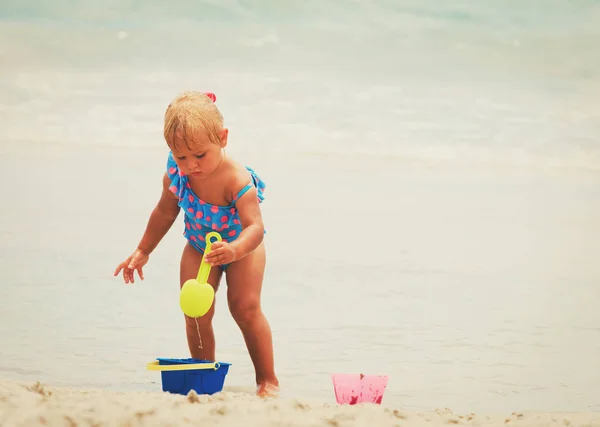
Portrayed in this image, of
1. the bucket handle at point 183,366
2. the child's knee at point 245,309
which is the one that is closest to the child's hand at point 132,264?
the child's knee at point 245,309

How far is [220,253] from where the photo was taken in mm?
2053

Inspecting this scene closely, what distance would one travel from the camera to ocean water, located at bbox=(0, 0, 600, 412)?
112 inches

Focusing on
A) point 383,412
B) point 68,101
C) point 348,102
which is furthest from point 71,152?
point 383,412

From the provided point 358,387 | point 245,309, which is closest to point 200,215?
point 245,309

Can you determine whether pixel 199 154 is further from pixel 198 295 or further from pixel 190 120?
pixel 198 295

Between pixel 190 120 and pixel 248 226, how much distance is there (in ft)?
0.90

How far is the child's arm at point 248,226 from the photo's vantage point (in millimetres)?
2094

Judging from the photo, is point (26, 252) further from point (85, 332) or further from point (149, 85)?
point (149, 85)

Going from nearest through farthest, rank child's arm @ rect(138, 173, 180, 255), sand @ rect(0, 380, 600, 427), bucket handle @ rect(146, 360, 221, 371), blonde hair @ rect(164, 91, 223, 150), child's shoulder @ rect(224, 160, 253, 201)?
sand @ rect(0, 380, 600, 427)
bucket handle @ rect(146, 360, 221, 371)
blonde hair @ rect(164, 91, 223, 150)
child's shoulder @ rect(224, 160, 253, 201)
child's arm @ rect(138, 173, 180, 255)

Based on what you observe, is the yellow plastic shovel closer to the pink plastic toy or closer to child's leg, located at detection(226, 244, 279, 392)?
child's leg, located at detection(226, 244, 279, 392)

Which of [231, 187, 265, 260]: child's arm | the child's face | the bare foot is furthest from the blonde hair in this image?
the bare foot

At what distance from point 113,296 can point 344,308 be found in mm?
834

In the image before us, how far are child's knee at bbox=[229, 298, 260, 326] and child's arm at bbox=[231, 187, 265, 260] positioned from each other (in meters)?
0.17

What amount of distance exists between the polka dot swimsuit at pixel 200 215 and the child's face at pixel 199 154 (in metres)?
0.09
